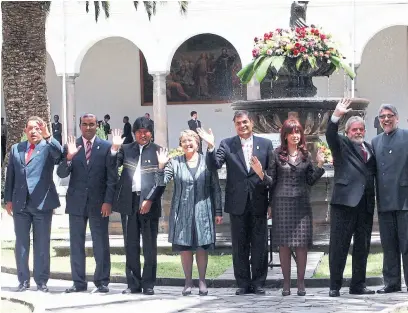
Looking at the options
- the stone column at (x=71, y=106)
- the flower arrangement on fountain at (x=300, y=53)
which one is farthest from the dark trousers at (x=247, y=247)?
the stone column at (x=71, y=106)

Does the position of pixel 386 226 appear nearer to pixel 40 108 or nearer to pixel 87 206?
pixel 87 206

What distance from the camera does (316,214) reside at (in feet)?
38.4

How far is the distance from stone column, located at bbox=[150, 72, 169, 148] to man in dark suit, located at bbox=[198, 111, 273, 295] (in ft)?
70.5

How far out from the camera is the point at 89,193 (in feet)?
31.6

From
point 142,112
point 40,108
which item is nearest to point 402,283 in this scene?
point 40,108

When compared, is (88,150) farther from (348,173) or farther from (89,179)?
(348,173)

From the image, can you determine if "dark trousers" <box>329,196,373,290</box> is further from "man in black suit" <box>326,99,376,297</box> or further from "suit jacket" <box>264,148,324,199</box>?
"suit jacket" <box>264,148,324,199</box>

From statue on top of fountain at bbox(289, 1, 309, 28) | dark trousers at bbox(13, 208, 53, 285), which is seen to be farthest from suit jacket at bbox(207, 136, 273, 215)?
statue on top of fountain at bbox(289, 1, 309, 28)

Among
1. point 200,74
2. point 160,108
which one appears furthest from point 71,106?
point 200,74

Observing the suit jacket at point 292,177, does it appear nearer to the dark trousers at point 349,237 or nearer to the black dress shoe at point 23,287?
the dark trousers at point 349,237

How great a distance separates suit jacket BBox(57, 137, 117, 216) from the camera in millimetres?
9633

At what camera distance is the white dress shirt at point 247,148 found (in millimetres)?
9430

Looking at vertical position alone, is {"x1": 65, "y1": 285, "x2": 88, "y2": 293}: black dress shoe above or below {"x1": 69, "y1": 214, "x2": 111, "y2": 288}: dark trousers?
below

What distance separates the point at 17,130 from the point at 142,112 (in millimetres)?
17936
